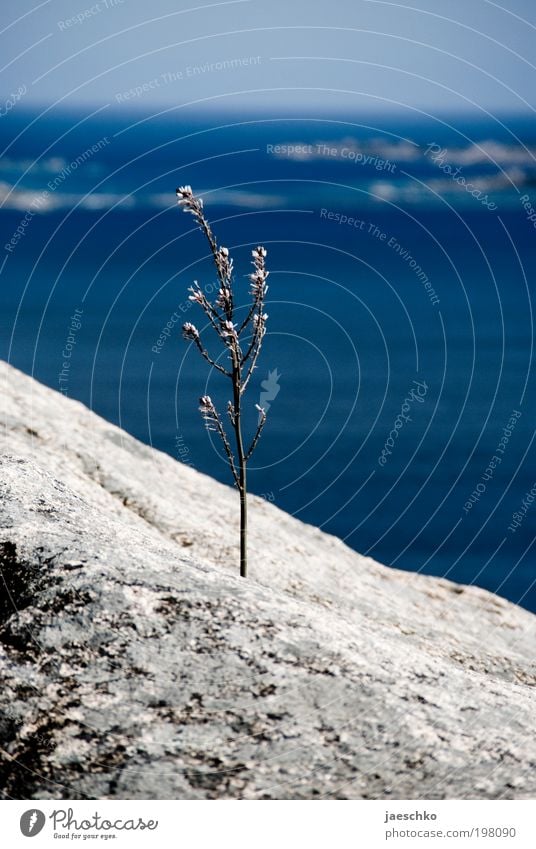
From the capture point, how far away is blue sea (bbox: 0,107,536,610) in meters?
11.0

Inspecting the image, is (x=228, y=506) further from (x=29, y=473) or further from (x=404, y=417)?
(x=404, y=417)

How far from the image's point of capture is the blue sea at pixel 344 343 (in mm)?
11031

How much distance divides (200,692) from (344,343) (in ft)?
38.4

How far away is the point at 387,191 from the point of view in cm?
2883

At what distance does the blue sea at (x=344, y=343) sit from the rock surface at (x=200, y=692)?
3.05 metres

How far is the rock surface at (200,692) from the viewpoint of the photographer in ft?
13.7

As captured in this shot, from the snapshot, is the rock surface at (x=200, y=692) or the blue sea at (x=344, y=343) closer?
the rock surface at (x=200, y=692)

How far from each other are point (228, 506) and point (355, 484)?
2.71 meters

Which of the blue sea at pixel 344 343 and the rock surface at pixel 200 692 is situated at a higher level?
the blue sea at pixel 344 343

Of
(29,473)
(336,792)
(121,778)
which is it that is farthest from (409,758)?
(29,473)

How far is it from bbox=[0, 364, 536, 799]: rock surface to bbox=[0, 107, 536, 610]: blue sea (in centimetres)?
305

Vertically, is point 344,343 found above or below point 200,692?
above

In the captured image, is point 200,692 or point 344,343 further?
point 344,343

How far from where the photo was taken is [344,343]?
1567cm
